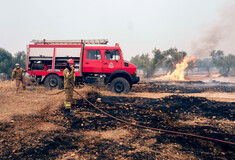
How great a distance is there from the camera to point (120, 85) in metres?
8.88

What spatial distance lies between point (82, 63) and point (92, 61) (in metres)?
0.64

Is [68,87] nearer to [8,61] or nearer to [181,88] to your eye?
[181,88]

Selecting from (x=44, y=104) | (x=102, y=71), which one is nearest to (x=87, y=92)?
(x=102, y=71)

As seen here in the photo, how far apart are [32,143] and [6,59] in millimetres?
38590

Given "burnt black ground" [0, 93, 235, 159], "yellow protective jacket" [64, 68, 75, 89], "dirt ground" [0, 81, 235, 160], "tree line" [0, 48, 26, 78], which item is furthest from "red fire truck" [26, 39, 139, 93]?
"tree line" [0, 48, 26, 78]

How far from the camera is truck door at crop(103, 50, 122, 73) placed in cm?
884

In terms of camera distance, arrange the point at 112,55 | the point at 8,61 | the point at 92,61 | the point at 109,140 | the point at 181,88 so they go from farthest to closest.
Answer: the point at 8,61 < the point at 181,88 < the point at 92,61 < the point at 112,55 < the point at 109,140

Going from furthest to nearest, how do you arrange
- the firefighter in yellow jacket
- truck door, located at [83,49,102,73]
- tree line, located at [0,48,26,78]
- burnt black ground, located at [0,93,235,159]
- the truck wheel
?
1. tree line, located at [0,48,26,78]
2. truck door, located at [83,49,102,73]
3. the truck wheel
4. the firefighter in yellow jacket
5. burnt black ground, located at [0,93,235,159]

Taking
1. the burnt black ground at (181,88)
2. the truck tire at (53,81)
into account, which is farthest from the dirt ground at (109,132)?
the burnt black ground at (181,88)

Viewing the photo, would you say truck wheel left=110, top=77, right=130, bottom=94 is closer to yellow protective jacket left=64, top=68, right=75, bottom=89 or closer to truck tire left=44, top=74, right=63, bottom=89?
truck tire left=44, top=74, right=63, bottom=89

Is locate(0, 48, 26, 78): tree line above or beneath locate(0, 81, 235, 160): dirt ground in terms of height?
above

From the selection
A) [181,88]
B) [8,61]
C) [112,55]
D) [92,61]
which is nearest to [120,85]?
[112,55]

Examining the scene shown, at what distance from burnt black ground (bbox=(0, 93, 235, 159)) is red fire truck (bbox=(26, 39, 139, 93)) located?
3.30m

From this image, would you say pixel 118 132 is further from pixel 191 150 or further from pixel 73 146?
pixel 191 150
